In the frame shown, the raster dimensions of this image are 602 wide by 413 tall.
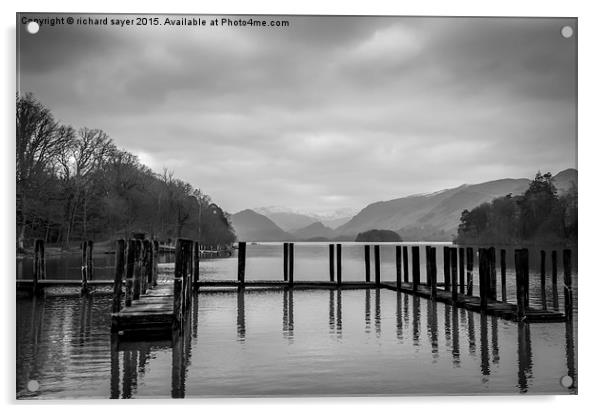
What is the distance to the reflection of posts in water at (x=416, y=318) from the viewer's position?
13312 mm

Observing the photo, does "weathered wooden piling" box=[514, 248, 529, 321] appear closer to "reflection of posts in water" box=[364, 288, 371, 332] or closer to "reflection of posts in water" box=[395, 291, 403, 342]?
"reflection of posts in water" box=[395, 291, 403, 342]

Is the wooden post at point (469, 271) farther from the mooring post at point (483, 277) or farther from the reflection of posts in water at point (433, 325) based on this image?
the mooring post at point (483, 277)

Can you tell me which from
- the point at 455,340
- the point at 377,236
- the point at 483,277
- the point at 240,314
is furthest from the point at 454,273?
the point at 377,236

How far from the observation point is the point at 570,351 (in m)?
11.8

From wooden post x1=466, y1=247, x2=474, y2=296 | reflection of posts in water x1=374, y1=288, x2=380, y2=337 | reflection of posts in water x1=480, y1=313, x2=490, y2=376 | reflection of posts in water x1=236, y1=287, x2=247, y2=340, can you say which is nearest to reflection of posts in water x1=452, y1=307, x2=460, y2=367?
reflection of posts in water x1=480, y1=313, x2=490, y2=376


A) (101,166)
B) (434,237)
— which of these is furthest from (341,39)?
(434,237)

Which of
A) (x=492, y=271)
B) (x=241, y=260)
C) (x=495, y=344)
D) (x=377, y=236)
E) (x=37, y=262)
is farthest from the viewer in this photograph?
(x=377, y=236)

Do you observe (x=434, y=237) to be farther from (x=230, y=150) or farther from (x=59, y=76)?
(x=59, y=76)

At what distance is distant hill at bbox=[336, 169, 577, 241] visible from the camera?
17272 mm

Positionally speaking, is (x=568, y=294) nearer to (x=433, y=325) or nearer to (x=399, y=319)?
(x=433, y=325)

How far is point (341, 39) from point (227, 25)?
184 centimetres

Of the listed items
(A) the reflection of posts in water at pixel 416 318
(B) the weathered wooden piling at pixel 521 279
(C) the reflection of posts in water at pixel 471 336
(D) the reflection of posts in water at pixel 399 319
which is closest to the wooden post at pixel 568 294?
(B) the weathered wooden piling at pixel 521 279

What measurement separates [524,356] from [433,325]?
353 centimetres

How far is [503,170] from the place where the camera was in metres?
13.3
